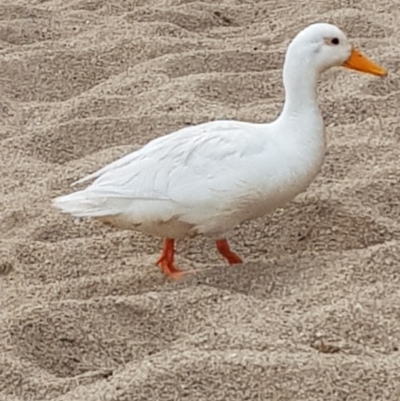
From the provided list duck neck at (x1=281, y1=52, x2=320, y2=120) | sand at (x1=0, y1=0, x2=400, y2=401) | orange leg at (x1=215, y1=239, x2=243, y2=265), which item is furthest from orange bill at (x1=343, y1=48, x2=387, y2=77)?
orange leg at (x1=215, y1=239, x2=243, y2=265)

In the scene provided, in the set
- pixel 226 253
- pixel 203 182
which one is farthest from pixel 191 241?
pixel 203 182

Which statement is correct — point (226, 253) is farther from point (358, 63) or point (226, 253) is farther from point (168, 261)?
point (358, 63)

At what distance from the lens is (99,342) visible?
2348mm

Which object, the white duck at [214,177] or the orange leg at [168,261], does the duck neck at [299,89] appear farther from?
the orange leg at [168,261]

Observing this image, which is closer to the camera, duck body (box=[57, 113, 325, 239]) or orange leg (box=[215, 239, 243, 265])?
duck body (box=[57, 113, 325, 239])

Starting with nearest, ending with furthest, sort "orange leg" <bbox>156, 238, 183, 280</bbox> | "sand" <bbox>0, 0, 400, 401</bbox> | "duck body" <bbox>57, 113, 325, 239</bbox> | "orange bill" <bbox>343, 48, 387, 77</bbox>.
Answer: "sand" <bbox>0, 0, 400, 401</bbox>, "duck body" <bbox>57, 113, 325, 239</bbox>, "orange leg" <bbox>156, 238, 183, 280</bbox>, "orange bill" <bbox>343, 48, 387, 77</bbox>

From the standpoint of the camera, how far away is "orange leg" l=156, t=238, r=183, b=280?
8.77 feet

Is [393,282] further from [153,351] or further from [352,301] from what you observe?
[153,351]

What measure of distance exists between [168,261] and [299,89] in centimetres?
50

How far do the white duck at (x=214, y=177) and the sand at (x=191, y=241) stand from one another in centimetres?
13

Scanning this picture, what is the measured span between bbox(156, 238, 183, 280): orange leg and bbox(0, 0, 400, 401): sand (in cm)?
3

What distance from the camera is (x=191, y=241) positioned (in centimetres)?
292

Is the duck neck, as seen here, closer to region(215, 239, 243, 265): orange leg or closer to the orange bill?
the orange bill

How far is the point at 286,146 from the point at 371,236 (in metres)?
0.33
